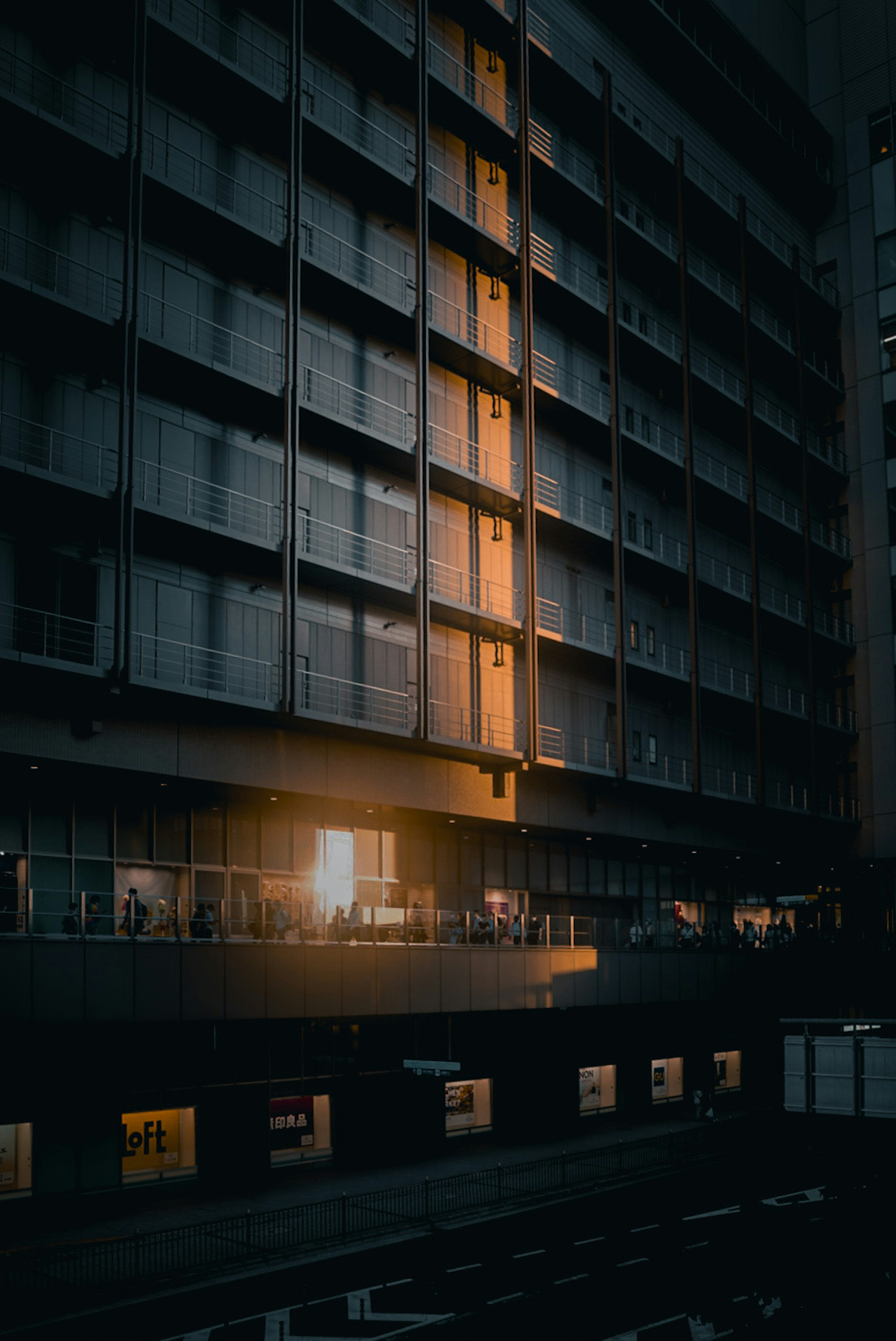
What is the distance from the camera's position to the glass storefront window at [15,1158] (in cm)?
2680

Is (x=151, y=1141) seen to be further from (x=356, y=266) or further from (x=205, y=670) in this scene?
(x=356, y=266)

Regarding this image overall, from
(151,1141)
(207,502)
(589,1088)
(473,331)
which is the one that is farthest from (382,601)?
(589,1088)

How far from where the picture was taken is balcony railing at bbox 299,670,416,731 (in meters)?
32.4

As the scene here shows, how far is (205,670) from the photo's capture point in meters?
30.2

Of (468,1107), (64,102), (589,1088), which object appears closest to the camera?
(64,102)

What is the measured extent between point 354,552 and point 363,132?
1275 centimetres

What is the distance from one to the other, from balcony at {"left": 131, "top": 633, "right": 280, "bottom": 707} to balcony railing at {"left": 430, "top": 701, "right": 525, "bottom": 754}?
523 cm

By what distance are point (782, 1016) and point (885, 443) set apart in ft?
93.0

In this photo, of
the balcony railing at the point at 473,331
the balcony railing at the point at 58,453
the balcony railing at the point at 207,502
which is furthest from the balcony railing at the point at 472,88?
the balcony railing at the point at 58,453

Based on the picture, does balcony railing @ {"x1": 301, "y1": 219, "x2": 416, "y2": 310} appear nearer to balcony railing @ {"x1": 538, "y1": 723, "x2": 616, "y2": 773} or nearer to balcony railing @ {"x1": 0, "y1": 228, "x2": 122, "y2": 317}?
balcony railing @ {"x1": 0, "y1": 228, "x2": 122, "y2": 317}

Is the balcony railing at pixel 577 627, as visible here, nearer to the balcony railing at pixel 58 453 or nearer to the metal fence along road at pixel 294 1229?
the balcony railing at pixel 58 453

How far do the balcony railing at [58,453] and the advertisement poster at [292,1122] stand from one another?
16.4m

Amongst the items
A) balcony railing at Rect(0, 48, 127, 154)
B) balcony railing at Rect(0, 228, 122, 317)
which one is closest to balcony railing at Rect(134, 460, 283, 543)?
balcony railing at Rect(0, 228, 122, 317)

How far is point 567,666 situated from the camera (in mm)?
41844
